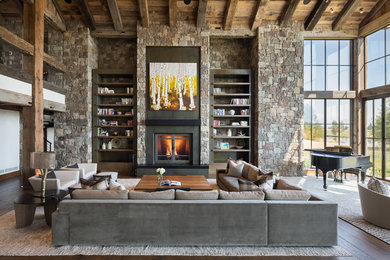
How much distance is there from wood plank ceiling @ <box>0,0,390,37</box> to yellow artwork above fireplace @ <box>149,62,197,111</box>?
147 cm

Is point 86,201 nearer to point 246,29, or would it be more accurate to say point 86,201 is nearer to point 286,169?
point 286,169

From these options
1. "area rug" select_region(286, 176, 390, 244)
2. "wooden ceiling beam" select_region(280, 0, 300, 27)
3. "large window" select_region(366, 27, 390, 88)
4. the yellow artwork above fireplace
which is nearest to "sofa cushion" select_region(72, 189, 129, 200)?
"area rug" select_region(286, 176, 390, 244)

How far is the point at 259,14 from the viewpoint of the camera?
7320 millimetres

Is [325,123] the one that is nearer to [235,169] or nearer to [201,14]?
[235,169]

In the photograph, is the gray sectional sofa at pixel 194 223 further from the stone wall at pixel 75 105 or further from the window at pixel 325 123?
the window at pixel 325 123

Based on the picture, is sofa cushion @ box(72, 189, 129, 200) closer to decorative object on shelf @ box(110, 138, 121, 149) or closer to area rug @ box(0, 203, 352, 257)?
area rug @ box(0, 203, 352, 257)

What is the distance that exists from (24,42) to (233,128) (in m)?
6.87

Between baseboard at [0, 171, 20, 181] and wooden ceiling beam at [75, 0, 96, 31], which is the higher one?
wooden ceiling beam at [75, 0, 96, 31]

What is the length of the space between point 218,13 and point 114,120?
17.8 feet

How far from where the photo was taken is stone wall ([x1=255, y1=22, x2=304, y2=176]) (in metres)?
7.69

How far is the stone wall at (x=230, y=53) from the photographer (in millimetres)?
8555

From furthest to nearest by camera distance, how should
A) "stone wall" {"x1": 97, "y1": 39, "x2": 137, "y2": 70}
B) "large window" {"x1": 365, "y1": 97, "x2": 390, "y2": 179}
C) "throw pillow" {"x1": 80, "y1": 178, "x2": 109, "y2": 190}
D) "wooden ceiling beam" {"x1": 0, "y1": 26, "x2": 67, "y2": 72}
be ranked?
"stone wall" {"x1": 97, "y1": 39, "x2": 137, "y2": 70} → "large window" {"x1": 365, "y1": 97, "x2": 390, "y2": 179} → "wooden ceiling beam" {"x1": 0, "y1": 26, "x2": 67, "y2": 72} → "throw pillow" {"x1": 80, "y1": 178, "x2": 109, "y2": 190}

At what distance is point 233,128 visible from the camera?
8.53 metres

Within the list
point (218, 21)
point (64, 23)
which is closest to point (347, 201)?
point (218, 21)
